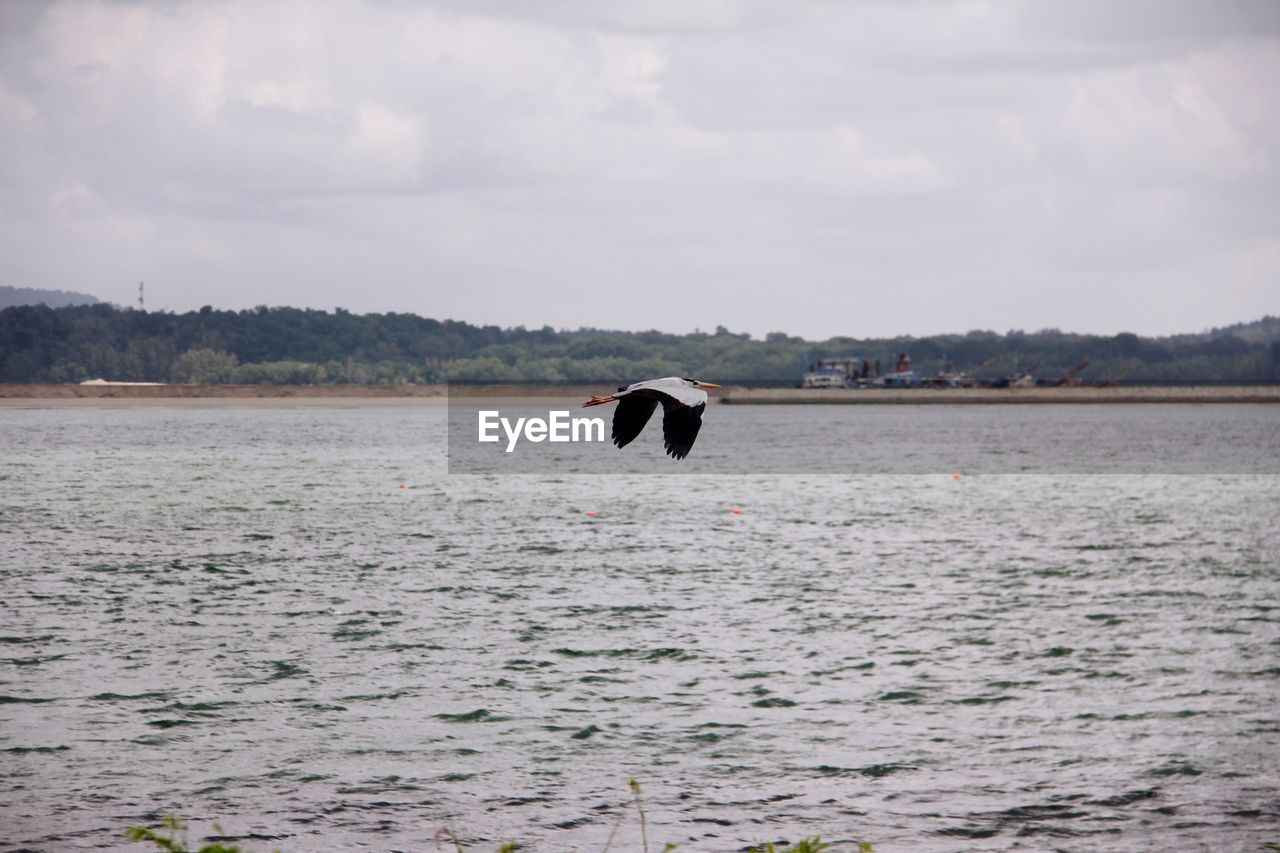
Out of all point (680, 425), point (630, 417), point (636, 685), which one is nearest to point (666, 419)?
point (680, 425)

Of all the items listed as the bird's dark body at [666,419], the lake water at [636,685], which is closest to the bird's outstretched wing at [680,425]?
the bird's dark body at [666,419]

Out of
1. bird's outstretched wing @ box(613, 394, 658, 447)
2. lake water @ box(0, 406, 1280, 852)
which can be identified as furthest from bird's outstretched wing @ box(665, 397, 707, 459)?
lake water @ box(0, 406, 1280, 852)

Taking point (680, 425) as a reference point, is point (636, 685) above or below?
below

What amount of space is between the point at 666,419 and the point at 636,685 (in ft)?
59.4

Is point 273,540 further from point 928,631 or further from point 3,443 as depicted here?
point 3,443

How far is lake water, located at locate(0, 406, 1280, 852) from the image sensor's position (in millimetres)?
20516

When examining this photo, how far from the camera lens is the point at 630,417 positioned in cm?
1231

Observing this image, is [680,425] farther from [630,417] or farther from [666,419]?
[630,417]

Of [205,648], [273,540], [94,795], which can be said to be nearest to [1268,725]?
[94,795]

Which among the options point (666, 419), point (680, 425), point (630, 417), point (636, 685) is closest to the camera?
point (680, 425)

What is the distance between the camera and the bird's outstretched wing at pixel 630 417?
481 inches

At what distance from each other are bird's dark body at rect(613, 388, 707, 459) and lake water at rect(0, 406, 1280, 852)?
8714mm

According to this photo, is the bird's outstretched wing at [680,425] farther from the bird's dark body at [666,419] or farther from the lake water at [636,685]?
the lake water at [636,685]

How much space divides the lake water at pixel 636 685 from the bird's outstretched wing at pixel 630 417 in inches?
341
